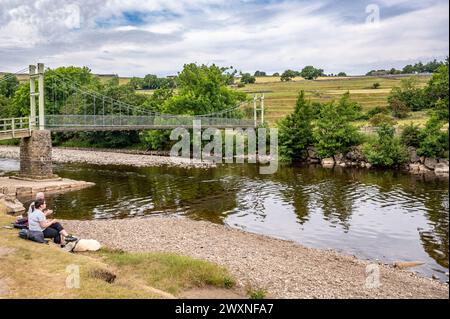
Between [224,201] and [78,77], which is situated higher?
[78,77]

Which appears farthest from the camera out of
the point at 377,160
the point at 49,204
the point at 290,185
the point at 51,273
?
the point at 377,160

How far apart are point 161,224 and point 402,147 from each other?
21035mm

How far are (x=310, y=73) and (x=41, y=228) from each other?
128 meters

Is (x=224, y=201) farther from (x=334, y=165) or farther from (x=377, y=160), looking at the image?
(x=334, y=165)

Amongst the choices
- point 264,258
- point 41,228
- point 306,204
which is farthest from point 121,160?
point 264,258

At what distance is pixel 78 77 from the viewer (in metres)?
89.5

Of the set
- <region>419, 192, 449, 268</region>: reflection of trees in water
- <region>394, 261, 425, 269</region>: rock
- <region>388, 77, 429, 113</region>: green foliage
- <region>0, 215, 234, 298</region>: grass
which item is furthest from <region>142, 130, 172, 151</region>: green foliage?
<region>0, 215, 234, 298</region>: grass

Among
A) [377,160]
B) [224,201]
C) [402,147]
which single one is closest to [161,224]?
[224,201]

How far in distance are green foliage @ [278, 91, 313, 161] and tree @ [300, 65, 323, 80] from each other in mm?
78604

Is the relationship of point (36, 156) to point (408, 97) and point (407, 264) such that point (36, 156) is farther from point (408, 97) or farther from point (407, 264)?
point (408, 97)

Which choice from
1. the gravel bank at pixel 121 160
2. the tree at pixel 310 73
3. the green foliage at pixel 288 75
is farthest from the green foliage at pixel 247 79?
the gravel bank at pixel 121 160

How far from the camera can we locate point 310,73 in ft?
445

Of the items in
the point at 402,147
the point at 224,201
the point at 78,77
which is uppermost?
the point at 78,77
